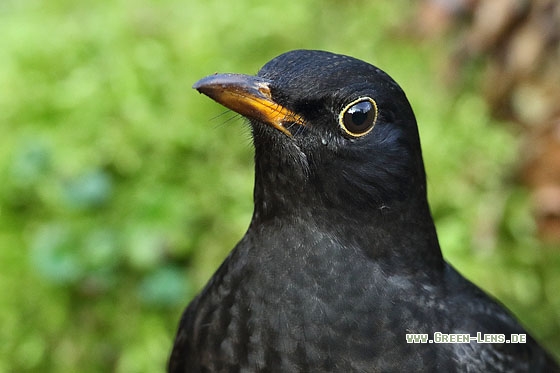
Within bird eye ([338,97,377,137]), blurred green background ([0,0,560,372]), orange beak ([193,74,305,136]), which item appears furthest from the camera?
blurred green background ([0,0,560,372])

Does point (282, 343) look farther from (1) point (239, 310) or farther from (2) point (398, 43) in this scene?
(2) point (398, 43)

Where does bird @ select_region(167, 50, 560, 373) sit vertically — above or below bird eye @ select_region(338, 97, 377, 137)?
below

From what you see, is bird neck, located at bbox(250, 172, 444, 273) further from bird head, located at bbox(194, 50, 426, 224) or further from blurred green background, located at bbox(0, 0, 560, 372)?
blurred green background, located at bbox(0, 0, 560, 372)

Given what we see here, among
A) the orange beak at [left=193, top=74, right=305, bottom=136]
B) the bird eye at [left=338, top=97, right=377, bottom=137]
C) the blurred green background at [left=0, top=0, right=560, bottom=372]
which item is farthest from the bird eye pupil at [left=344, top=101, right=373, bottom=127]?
the blurred green background at [left=0, top=0, right=560, bottom=372]

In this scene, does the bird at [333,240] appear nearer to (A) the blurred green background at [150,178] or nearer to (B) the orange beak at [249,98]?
(B) the orange beak at [249,98]

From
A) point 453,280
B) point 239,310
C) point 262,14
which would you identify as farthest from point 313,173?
point 262,14

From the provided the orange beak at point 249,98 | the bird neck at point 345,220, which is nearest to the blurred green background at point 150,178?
the bird neck at point 345,220

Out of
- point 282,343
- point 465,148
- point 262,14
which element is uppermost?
point 262,14
